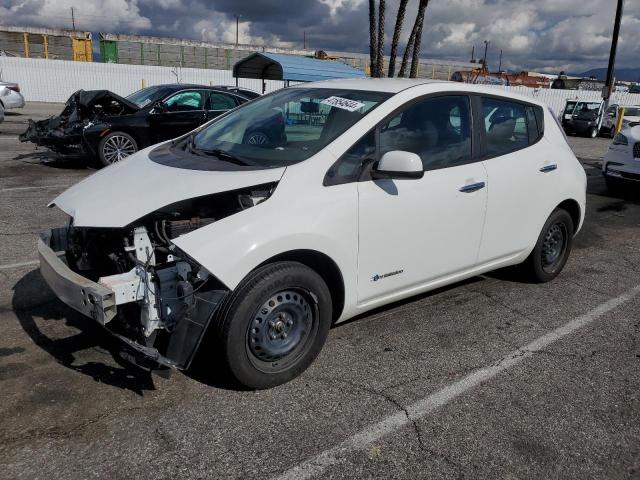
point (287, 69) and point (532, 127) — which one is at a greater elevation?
point (287, 69)

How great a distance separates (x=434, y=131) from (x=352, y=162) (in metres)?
0.82

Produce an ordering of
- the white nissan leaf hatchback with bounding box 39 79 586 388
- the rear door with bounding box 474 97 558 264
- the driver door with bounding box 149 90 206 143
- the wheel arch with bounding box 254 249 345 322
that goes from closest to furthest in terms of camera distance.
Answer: the white nissan leaf hatchback with bounding box 39 79 586 388, the wheel arch with bounding box 254 249 345 322, the rear door with bounding box 474 97 558 264, the driver door with bounding box 149 90 206 143

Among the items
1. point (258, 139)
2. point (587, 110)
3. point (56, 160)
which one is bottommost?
point (56, 160)

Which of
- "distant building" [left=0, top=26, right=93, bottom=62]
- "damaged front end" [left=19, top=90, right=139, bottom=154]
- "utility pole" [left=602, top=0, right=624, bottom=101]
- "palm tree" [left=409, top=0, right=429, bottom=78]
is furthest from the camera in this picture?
"distant building" [left=0, top=26, right=93, bottom=62]

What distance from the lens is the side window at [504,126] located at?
4.16m

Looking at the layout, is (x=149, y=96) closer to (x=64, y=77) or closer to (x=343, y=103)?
(x=343, y=103)

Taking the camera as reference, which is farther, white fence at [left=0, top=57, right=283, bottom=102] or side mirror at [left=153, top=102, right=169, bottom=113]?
white fence at [left=0, top=57, right=283, bottom=102]

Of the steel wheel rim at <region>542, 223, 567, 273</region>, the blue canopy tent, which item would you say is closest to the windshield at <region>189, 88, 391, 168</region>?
the steel wheel rim at <region>542, 223, 567, 273</region>

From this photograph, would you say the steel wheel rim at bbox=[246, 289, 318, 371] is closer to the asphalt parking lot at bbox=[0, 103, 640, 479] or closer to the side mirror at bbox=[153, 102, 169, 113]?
the asphalt parking lot at bbox=[0, 103, 640, 479]

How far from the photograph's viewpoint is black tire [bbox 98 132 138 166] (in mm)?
9883

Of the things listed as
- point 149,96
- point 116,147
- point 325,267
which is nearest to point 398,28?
point 149,96

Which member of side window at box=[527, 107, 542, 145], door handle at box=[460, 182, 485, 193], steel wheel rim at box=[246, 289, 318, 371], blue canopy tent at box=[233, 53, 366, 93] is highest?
blue canopy tent at box=[233, 53, 366, 93]

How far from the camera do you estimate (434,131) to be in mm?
3795

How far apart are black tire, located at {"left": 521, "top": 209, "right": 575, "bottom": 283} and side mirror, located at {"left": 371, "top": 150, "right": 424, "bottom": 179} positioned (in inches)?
79.9
